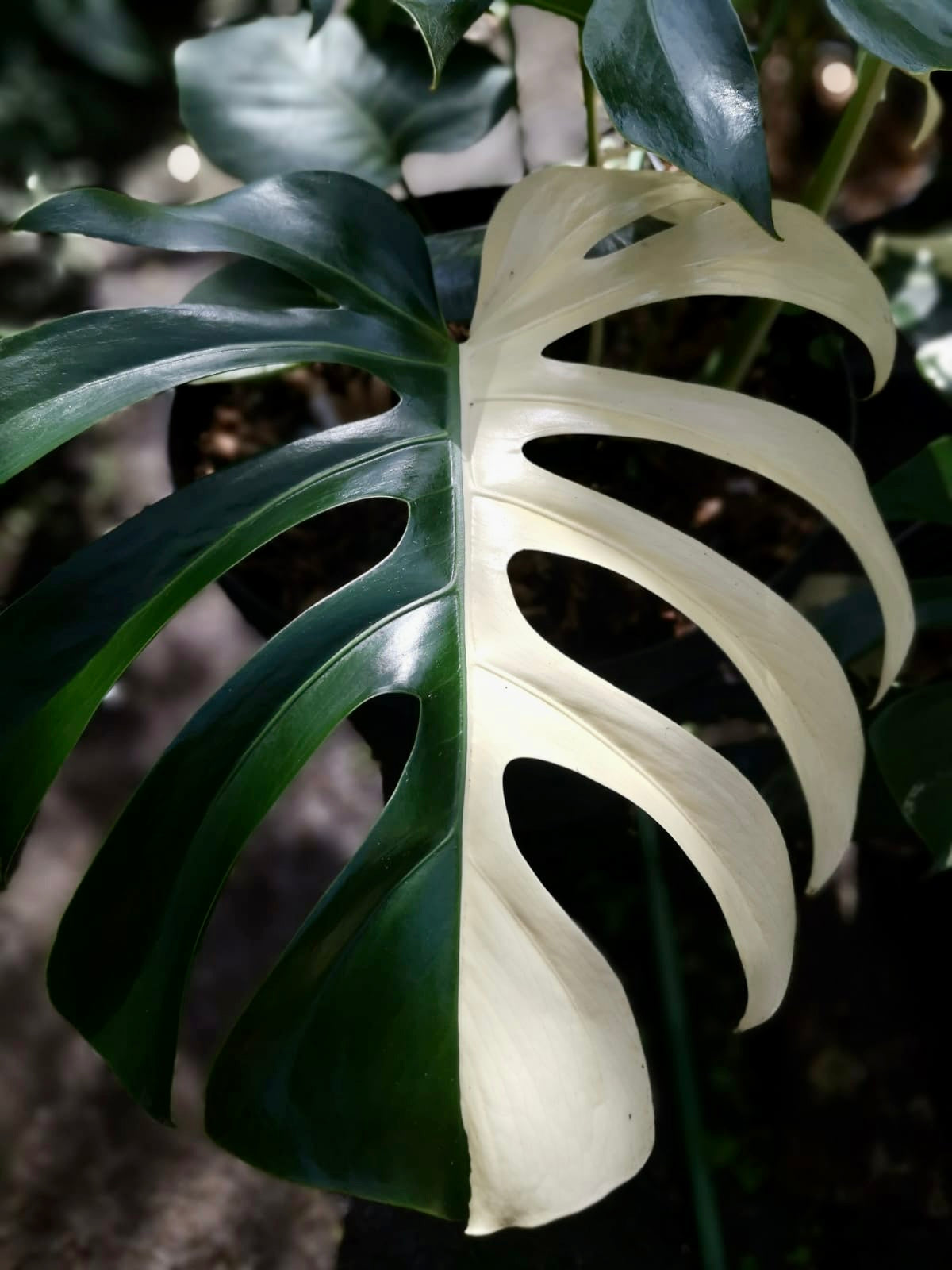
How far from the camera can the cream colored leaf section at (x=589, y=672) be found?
446 millimetres

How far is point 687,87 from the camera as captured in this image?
0.46 metres

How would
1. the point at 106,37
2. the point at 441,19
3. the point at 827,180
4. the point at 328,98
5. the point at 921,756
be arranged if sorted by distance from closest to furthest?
the point at 441,19
the point at 921,756
the point at 827,180
the point at 328,98
the point at 106,37

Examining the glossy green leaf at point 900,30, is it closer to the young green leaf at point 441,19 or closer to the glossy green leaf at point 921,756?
the young green leaf at point 441,19

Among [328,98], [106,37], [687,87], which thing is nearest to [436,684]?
[687,87]

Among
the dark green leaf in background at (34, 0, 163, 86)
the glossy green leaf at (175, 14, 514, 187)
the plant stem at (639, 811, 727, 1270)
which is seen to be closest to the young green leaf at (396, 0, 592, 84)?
the glossy green leaf at (175, 14, 514, 187)

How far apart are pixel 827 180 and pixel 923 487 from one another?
28cm

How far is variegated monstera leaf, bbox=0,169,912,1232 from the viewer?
1.46ft

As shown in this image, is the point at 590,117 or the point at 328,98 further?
the point at 328,98

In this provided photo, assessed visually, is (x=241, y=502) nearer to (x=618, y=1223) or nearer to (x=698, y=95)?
(x=698, y=95)

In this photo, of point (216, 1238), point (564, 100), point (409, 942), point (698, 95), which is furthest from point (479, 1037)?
point (564, 100)

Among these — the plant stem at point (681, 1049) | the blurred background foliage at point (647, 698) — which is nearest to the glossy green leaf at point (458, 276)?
the blurred background foliage at point (647, 698)

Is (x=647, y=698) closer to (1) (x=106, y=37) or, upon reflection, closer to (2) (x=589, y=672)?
(2) (x=589, y=672)

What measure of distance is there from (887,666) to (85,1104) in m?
1.04

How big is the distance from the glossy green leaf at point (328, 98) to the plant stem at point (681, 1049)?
27.4 inches
